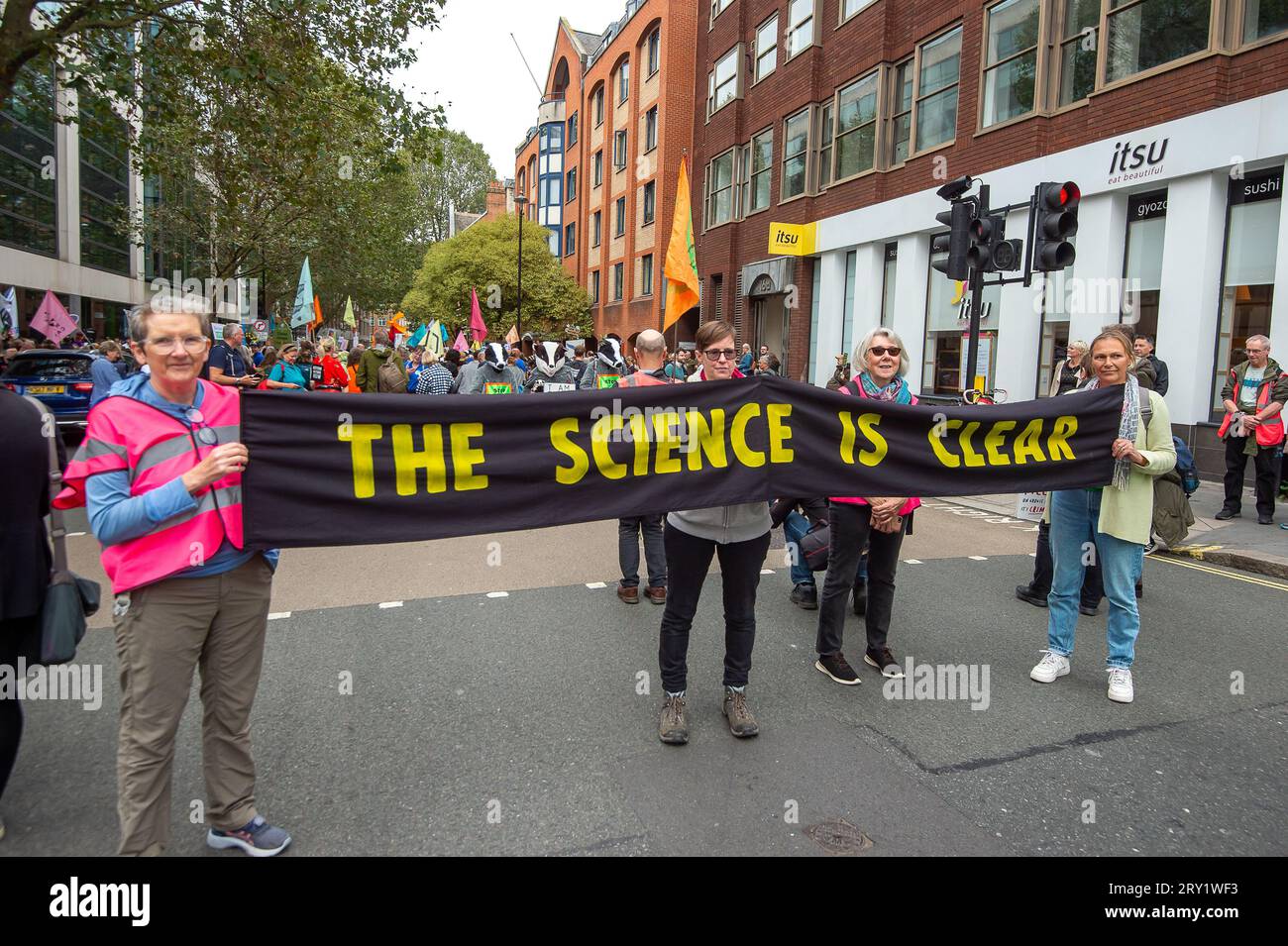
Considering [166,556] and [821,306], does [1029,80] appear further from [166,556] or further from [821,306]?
[166,556]

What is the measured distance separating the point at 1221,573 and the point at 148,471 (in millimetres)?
8435

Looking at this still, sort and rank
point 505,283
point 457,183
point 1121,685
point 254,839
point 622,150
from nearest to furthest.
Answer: point 254,839
point 1121,685
point 622,150
point 505,283
point 457,183

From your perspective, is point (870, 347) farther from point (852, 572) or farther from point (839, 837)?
point (839, 837)

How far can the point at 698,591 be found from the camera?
12.8 feet

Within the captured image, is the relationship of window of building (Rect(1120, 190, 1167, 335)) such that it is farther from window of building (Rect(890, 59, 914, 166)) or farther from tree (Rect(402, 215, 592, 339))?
tree (Rect(402, 215, 592, 339))

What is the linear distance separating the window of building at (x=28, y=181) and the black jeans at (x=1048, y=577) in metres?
30.9

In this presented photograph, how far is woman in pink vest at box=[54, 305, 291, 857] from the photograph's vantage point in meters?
2.56

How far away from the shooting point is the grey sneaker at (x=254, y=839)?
115 inches

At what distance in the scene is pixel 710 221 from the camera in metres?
29.6

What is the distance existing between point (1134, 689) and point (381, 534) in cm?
410

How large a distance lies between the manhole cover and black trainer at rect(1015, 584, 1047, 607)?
390 centimetres

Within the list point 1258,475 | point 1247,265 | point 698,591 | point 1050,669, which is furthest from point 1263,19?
point 698,591

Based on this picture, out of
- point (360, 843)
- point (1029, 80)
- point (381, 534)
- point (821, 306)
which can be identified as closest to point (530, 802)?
point (360, 843)

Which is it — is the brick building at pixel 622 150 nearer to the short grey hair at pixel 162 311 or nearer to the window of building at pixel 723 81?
the window of building at pixel 723 81
